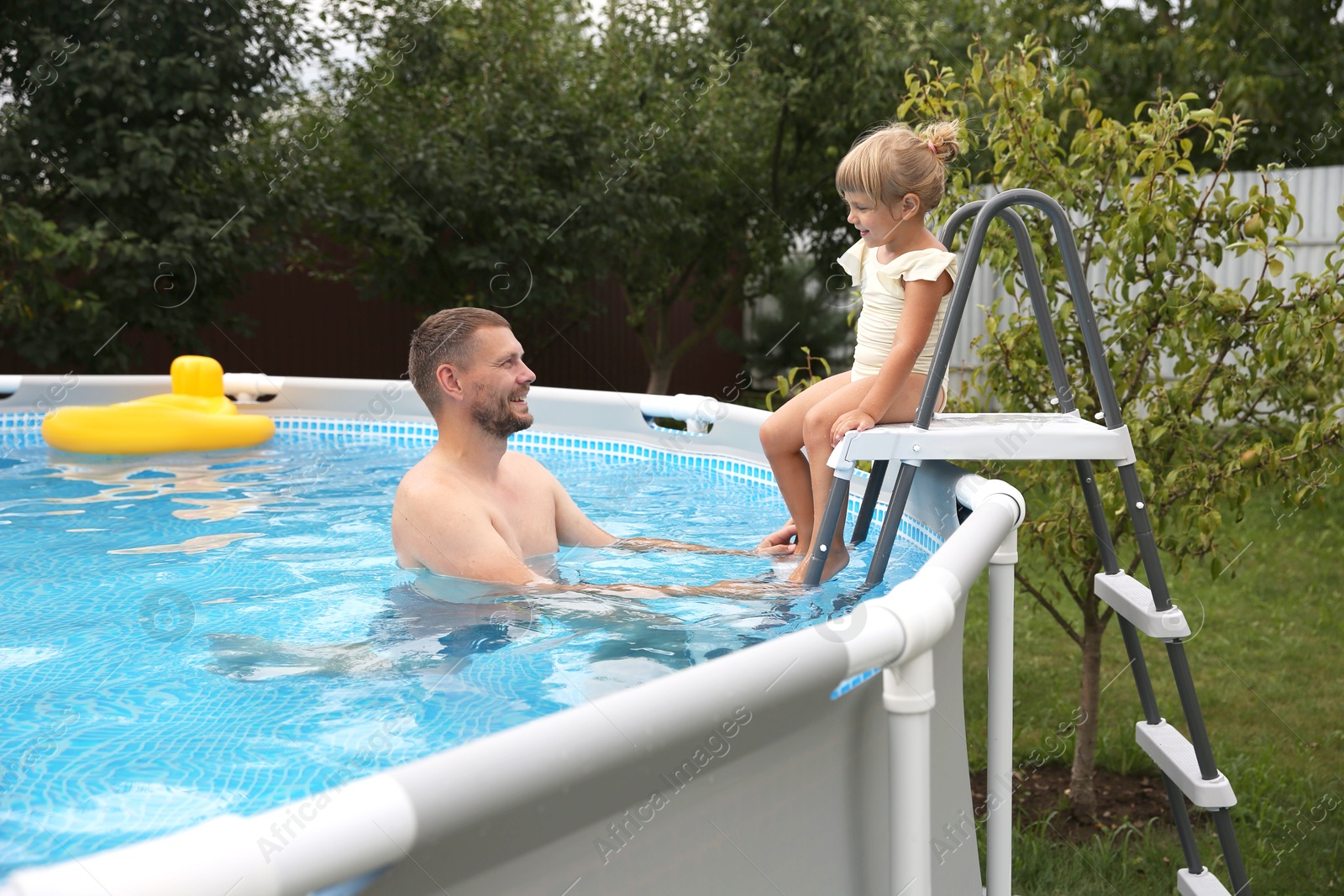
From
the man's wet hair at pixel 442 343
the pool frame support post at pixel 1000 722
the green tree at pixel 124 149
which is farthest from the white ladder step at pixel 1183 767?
the green tree at pixel 124 149

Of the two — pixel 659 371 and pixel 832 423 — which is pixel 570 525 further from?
pixel 659 371

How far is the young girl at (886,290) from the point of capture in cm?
241

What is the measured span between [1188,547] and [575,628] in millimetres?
1971

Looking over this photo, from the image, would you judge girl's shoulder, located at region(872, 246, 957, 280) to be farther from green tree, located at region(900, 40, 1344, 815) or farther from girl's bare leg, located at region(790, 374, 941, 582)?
green tree, located at region(900, 40, 1344, 815)

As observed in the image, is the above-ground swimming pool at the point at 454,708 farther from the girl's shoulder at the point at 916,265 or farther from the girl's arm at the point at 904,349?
the girl's shoulder at the point at 916,265

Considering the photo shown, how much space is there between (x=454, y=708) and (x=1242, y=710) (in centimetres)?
356

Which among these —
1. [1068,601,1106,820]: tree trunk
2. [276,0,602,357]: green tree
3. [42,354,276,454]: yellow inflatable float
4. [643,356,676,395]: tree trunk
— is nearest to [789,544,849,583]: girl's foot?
[1068,601,1106,820]: tree trunk

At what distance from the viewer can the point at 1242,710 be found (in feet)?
14.5

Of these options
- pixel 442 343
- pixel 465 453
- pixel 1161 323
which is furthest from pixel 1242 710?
pixel 442 343

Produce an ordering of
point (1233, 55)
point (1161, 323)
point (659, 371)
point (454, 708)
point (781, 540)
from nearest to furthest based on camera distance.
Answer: point (454, 708) < point (781, 540) < point (1161, 323) < point (1233, 55) < point (659, 371)

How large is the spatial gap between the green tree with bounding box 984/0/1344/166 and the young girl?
30.9 ft

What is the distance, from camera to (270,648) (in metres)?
2.44

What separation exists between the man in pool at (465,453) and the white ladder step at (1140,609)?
127cm

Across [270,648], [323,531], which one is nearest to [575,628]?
[270,648]
